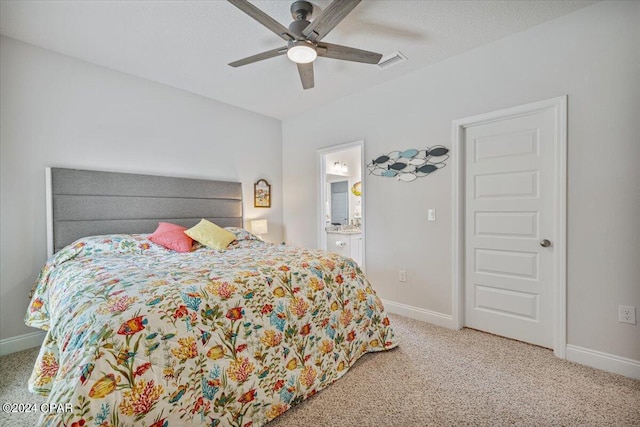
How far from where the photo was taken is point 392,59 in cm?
279

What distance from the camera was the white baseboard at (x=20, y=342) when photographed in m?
2.39

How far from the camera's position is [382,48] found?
8.59ft

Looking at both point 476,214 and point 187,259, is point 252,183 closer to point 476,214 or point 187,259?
point 187,259

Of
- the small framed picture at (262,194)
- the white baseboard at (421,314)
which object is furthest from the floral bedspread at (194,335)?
the small framed picture at (262,194)

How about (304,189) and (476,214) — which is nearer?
(476,214)

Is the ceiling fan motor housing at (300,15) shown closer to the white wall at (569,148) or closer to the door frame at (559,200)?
the white wall at (569,148)

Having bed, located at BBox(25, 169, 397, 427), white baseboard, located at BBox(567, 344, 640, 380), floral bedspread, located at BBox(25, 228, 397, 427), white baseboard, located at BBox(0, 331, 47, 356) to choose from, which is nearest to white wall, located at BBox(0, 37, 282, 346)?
white baseboard, located at BBox(0, 331, 47, 356)

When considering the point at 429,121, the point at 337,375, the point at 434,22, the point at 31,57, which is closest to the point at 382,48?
the point at 434,22

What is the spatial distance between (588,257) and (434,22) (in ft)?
6.87

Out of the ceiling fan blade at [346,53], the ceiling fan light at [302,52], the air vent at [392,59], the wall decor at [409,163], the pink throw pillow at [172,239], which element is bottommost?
the pink throw pillow at [172,239]

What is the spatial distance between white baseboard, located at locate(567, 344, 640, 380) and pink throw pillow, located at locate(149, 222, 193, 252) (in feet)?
10.8

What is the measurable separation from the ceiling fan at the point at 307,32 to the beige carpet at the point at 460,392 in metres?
2.27

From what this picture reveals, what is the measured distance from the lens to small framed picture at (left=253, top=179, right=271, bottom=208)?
4.21 meters

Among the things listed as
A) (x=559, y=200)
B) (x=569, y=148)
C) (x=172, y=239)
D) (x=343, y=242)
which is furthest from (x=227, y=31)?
(x=343, y=242)
